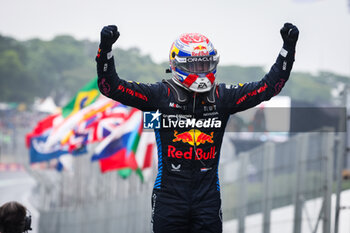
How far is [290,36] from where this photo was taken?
3.22m

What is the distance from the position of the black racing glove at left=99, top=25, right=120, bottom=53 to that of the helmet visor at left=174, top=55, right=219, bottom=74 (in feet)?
1.40

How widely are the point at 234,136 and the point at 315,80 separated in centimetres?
3255

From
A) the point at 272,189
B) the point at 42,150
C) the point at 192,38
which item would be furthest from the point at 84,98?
the point at 192,38

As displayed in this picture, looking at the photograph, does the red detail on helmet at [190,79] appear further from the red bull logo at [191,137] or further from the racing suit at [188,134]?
the red bull logo at [191,137]

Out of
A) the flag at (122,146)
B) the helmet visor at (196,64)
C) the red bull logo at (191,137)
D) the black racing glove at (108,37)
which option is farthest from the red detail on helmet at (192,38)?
the flag at (122,146)

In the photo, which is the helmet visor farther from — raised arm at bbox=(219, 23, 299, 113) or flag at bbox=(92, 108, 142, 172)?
flag at bbox=(92, 108, 142, 172)

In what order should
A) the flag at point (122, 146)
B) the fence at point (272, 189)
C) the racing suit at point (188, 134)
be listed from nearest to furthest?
1. the racing suit at point (188, 134)
2. the fence at point (272, 189)
3. the flag at point (122, 146)

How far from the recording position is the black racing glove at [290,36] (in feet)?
10.5

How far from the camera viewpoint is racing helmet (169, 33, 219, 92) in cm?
318

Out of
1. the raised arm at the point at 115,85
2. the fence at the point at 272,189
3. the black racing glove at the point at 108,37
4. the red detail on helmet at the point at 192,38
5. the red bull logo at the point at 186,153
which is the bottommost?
the fence at the point at 272,189

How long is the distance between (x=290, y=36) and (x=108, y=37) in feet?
3.63

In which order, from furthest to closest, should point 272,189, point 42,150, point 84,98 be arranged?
1. point 42,150
2. point 84,98
3. point 272,189

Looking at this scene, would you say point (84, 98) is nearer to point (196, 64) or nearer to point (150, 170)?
point (150, 170)

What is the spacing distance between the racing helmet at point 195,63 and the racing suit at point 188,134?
0.29ft
